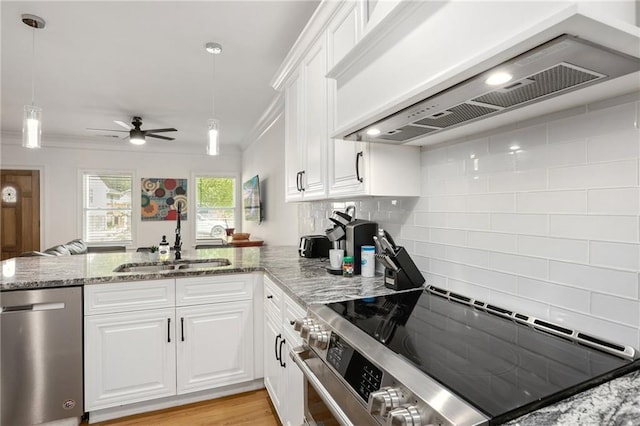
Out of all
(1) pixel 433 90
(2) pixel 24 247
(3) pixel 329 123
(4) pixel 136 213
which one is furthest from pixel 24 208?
(1) pixel 433 90

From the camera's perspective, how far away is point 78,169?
235 inches

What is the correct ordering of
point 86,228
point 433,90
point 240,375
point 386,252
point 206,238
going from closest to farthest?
point 433,90 → point 386,252 → point 240,375 → point 86,228 → point 206,238

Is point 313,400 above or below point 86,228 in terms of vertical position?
below

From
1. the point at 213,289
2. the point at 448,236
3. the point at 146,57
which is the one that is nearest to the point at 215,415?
the point at 213,289

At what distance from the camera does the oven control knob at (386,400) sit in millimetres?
717

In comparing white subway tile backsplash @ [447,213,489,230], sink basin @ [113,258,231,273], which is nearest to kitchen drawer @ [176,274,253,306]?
sink basin @ [113,258,231,273]

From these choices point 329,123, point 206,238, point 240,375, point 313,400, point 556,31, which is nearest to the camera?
point 556,31

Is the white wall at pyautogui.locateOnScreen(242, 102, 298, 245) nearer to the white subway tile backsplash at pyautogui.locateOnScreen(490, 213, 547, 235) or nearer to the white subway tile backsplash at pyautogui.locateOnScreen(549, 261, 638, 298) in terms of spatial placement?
the white subway tile backsplash at pyautogui.locateOnScreen(490, 213, 547, 235)

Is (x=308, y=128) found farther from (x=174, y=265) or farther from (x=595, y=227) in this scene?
(x=595, y=227)

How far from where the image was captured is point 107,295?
6.47 feet

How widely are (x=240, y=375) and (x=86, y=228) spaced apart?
17.5 ft

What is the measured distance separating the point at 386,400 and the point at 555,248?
2.61 feet

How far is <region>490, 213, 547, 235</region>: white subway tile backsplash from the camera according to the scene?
1155 mm

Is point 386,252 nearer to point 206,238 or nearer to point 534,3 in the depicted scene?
point 534,3
